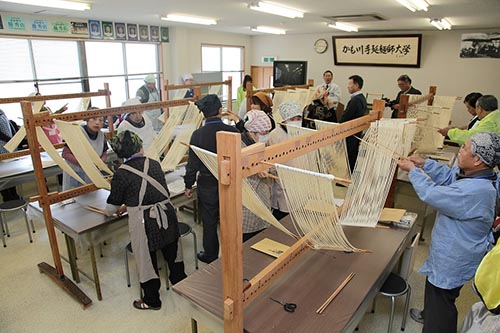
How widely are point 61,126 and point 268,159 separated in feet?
5.84

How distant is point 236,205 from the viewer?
44.3 inches

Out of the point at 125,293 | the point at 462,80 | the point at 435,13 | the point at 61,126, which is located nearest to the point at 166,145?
the point at 61,126

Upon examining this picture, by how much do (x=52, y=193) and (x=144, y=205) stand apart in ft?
2.67

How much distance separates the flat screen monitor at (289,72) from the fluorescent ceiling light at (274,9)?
3.52 metres

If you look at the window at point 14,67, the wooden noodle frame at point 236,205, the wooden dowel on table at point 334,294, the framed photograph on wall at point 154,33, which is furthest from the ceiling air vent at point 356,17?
the window at point 14,67

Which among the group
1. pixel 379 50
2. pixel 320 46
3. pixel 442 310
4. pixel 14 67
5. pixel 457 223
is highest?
Answer: pixel 320 46

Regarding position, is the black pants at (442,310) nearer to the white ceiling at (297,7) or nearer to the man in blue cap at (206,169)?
the man in blue cap at (206,169)

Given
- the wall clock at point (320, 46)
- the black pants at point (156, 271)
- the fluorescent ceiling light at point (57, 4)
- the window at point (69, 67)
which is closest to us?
the black pants at point (156, 271)

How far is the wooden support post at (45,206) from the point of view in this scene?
2246 mm

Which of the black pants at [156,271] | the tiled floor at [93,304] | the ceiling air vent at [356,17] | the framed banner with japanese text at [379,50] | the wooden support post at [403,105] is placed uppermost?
the ceiling air vent at [356,17]

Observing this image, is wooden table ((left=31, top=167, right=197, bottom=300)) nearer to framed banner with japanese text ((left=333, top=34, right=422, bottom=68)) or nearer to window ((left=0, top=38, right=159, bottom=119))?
window ((left=0, top=38, right=159, bottom=119))

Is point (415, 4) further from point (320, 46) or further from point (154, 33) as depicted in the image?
point (154, 33)

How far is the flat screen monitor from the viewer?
329 inches

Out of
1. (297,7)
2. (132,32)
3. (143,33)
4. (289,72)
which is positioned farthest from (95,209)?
(289,72)
